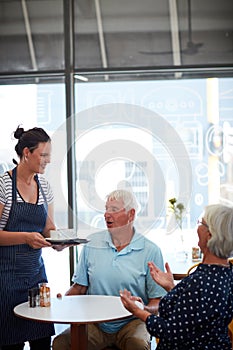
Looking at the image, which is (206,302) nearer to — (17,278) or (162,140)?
(17,278)

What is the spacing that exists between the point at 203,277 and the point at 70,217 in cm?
207

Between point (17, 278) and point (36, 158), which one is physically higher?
point (36, 158)

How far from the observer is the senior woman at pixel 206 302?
2.32 metres

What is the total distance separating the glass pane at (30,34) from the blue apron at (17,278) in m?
2.01

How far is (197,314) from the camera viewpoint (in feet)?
7.57

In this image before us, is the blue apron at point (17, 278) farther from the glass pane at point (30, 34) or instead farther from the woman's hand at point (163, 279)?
the glass pane at point (30, 34)

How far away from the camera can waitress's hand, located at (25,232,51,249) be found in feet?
10.4

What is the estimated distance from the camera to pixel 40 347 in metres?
3.34

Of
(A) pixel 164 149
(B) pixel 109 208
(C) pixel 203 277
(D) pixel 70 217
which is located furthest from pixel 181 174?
(C) pixel 203 277

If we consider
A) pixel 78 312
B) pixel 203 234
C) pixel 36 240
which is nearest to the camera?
pixel 203 234

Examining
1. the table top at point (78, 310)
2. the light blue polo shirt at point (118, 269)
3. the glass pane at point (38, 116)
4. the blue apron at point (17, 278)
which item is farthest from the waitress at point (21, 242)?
the glass pane at point (38, 116)

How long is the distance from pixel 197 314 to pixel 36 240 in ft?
3.68

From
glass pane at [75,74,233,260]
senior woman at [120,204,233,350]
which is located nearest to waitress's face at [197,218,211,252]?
senior woman at [120,204,233,350]

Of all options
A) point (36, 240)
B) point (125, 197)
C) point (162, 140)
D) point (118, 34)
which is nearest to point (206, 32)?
point (118, 34)
